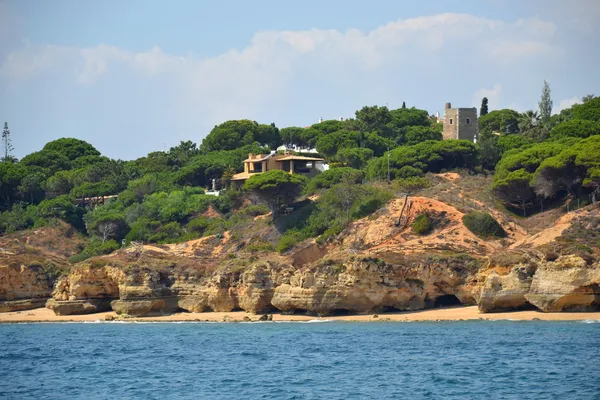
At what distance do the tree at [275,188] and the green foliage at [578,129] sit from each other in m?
19.4

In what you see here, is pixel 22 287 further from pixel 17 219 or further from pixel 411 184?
pixel 411 184

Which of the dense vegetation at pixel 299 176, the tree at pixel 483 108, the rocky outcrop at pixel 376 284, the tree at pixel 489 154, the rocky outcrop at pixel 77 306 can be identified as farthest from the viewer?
the tree at pixel 483 108

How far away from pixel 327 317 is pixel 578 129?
29.7 m

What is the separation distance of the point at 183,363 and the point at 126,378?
372cm

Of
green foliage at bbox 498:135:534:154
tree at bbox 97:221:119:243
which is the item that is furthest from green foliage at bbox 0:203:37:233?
green foliage at bbox 498:135:534:154

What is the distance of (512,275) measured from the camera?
50.7m

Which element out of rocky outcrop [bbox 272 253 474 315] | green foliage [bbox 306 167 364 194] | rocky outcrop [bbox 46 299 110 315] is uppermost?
green foliage [bbox 306 167 364 194]

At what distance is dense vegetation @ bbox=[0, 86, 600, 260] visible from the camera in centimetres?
6656

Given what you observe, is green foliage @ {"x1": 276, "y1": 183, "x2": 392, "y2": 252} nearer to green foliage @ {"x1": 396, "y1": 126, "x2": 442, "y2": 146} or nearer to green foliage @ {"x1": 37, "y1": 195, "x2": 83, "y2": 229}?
green foliage @ {"x1": 37, "y1": 195, "x2": 83, "y2": 229}

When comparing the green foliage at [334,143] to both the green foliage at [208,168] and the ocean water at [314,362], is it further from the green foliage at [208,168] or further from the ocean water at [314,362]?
the ocean water at [314,362]

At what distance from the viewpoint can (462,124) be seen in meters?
88.9

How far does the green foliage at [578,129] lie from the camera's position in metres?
74.4

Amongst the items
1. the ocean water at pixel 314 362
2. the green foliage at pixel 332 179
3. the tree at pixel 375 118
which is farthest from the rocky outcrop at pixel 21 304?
the tree at pixel 375 118

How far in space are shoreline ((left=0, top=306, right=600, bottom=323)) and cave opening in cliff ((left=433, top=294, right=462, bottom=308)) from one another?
5.06ft
